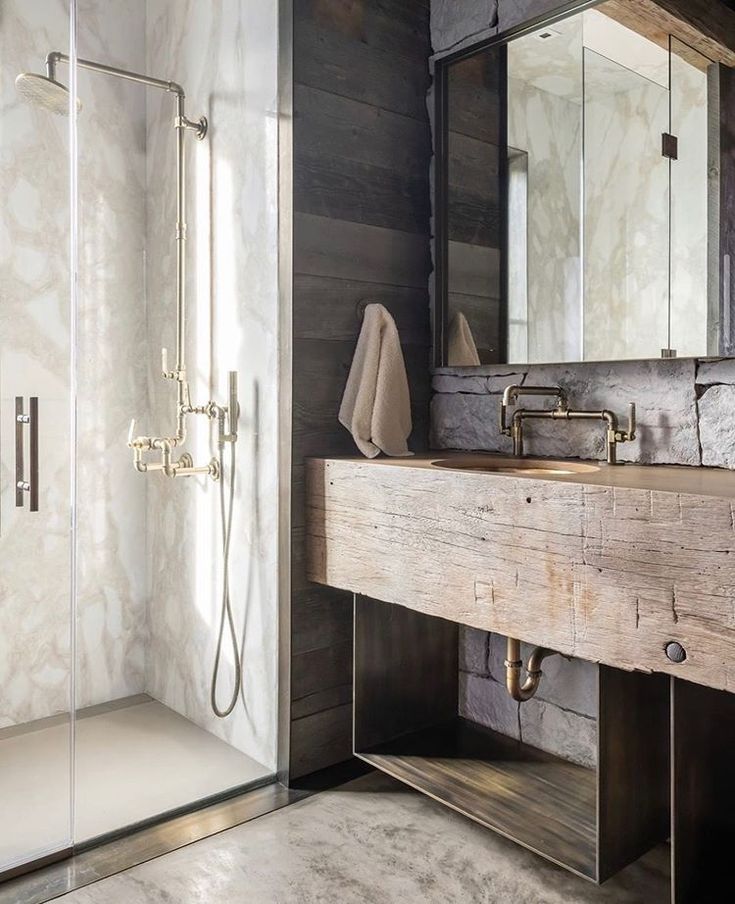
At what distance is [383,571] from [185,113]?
1276 millimetres

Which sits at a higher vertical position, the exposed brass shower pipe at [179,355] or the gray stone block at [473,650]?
the exposed brass shower pipe at [179,355]

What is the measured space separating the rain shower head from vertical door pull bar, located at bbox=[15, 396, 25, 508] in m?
0.64

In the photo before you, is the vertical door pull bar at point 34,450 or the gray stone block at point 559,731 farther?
the gray stone block at point 559,731

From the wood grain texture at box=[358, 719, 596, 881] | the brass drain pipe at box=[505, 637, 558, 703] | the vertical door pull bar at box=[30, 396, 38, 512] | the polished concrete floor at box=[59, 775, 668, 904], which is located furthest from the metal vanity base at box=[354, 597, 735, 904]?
the vertical door pull bar at box=[30, 396, 38, 512]

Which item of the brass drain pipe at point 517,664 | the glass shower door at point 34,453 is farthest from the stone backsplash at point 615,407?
the glass shower door at point 34,453

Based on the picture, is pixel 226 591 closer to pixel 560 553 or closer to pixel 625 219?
pixel 560 553

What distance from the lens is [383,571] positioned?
1871 millimetres

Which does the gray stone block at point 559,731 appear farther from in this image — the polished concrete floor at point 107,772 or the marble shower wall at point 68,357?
the marble shower wall at point 68,357

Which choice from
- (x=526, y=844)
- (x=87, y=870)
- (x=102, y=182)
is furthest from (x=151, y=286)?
(x=526, y=844)

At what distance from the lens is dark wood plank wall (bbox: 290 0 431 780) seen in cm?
209

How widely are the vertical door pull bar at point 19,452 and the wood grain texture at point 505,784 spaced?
43.1 inches

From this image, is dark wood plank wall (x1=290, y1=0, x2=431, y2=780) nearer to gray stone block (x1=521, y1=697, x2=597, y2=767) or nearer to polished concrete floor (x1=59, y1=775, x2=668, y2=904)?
polished concrete floor (x1=59, y1=775, x2=668, y2=904)

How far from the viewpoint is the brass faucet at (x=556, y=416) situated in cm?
189

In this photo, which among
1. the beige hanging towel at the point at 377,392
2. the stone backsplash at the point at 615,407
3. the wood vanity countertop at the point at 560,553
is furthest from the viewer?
the beige hanging towel at the point at 377,392
